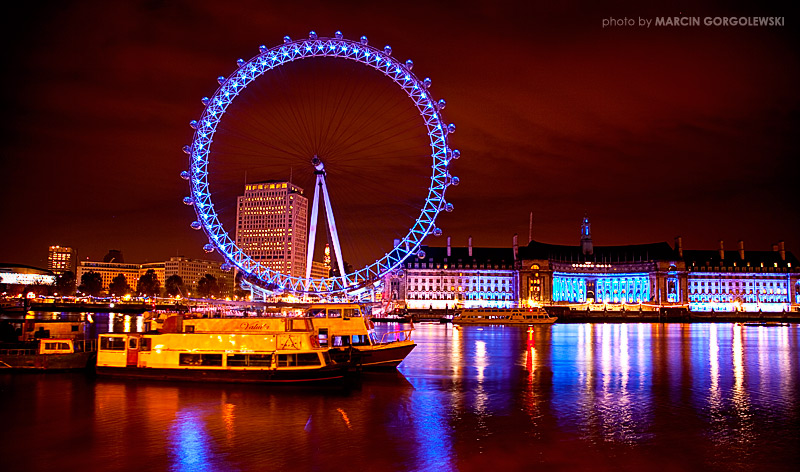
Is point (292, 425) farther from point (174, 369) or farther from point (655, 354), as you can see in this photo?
point (655, 354)

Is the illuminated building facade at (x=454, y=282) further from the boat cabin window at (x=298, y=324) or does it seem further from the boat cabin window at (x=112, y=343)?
the boat cabin window at (x=298, y=324)

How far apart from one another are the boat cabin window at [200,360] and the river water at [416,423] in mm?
1039

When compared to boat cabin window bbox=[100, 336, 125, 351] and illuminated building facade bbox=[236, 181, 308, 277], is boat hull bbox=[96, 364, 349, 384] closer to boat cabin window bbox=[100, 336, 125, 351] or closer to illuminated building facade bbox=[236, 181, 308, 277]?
boat cabin window bbox=[100, 336, 125, 351]

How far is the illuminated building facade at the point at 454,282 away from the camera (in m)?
169

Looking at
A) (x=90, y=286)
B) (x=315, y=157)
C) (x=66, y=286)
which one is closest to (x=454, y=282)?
(x=90, y=286)

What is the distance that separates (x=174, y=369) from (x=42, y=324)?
17.5m

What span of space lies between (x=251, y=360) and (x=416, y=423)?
9.58 m

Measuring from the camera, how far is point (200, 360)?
33.6m

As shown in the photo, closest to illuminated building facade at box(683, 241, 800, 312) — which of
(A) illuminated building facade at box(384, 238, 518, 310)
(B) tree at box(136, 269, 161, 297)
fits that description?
(A) illuminated building facade at box(384, 238, 518, 310)

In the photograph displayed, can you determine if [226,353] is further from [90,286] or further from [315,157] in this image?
[90,286]

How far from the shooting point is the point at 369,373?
38906mm

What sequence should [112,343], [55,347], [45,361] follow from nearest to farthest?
[112,343]
[45,361]
[55,347]

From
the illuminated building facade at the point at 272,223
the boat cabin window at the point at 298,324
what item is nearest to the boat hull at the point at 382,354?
the boat cabin window at the point at 298,324

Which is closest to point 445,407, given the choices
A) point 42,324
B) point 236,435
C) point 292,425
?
point 292,425
